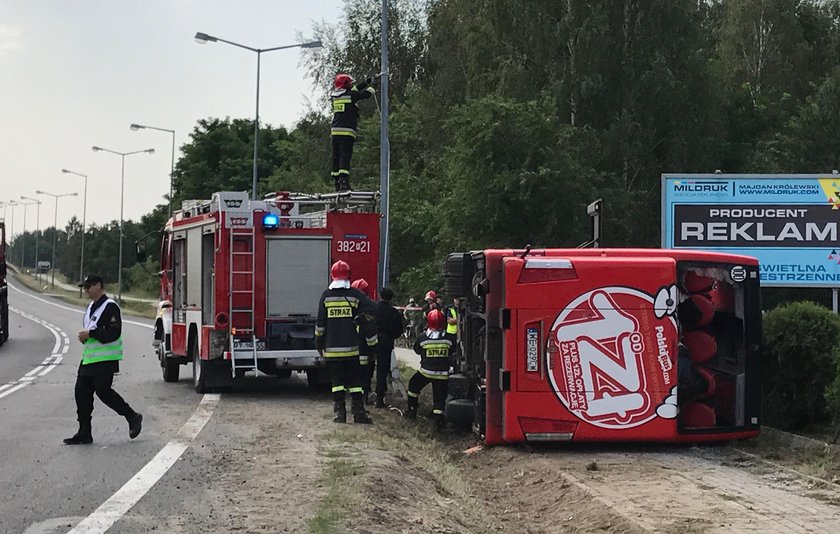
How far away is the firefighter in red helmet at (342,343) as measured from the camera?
Result: 14.1m

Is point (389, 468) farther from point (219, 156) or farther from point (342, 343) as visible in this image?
point (219, 156)

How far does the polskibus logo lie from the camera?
1231cm

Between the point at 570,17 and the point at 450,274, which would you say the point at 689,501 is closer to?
the point at 450,274

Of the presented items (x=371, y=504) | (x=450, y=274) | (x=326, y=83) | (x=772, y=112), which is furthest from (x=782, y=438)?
(x=326, y=83)

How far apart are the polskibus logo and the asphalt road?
12.7 feet

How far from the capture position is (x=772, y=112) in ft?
148

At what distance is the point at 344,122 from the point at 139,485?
11.2 meters

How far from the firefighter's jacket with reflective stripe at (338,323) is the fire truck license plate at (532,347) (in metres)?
2.59

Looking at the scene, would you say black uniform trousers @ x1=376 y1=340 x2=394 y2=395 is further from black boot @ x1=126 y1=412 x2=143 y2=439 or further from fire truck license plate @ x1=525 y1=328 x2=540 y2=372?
black boot @ x1=126 y1=412 x2=143 y2=439

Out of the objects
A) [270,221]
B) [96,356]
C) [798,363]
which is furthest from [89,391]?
[798,363]

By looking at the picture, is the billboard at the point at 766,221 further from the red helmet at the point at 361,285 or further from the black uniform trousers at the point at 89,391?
the black uniform trousers at the point at 89,391

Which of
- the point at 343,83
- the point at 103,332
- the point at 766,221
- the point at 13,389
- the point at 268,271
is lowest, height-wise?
the point at 13,389

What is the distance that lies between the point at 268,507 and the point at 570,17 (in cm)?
3075

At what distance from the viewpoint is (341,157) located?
765 inches
